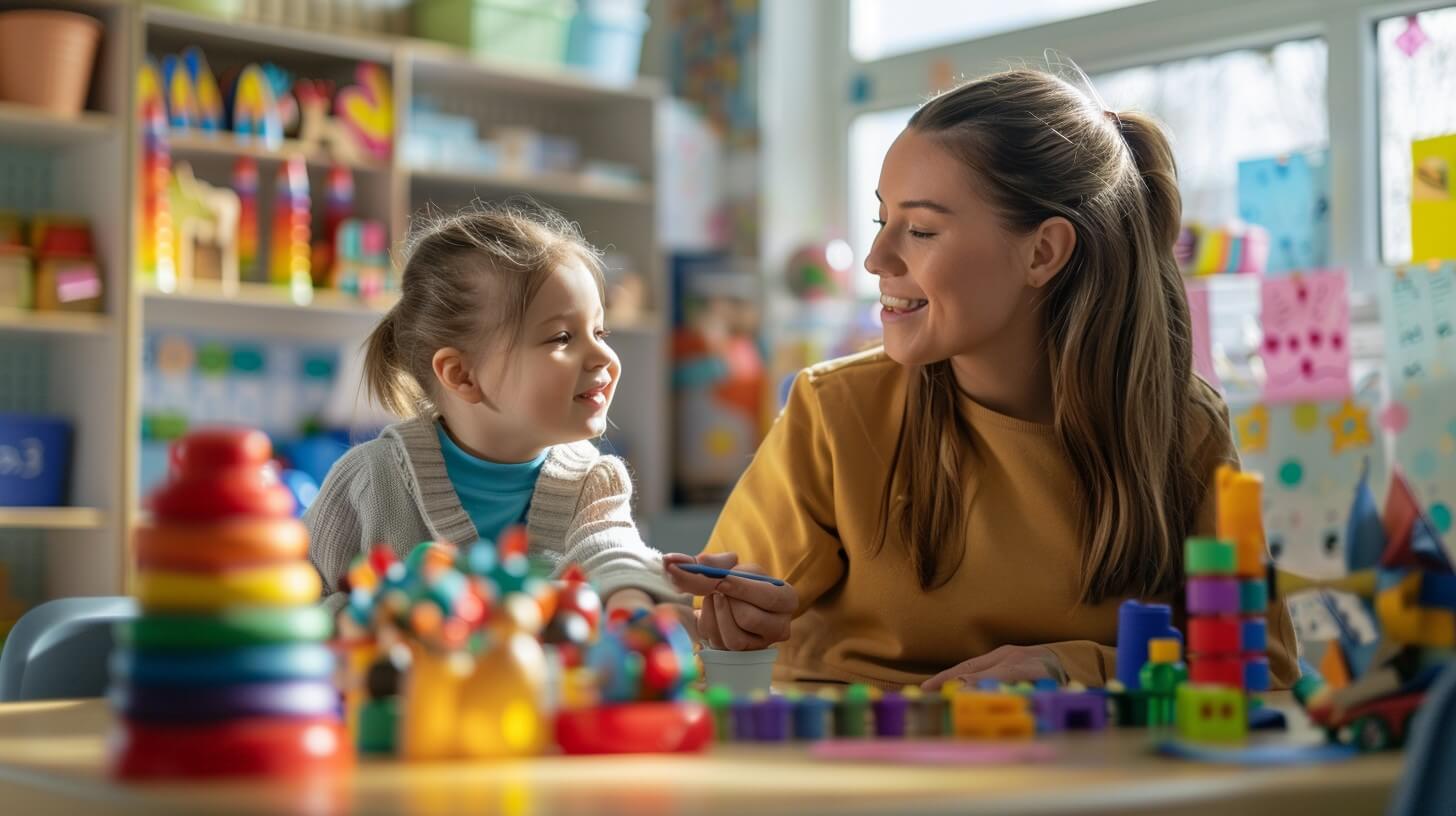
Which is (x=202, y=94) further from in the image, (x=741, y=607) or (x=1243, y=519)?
(x=1243, y=519)

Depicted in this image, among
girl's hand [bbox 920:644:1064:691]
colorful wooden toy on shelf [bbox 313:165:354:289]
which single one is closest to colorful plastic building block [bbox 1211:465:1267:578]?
girl's hand [bbox 920:644:1064:691]

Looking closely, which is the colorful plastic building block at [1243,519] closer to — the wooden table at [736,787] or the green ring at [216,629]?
the wooden table at [736,787]

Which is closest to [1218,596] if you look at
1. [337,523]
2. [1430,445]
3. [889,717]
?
[889,717]

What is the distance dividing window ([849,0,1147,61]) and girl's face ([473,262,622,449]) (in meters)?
2.47

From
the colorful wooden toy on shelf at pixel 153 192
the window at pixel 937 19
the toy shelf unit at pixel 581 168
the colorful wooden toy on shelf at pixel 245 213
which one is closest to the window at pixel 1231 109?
the window at pixel 937 19

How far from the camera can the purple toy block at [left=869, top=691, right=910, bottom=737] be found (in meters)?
0.92

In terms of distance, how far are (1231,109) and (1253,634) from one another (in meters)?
2.84

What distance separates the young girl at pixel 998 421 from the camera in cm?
152

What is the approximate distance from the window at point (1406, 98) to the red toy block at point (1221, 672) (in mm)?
2463

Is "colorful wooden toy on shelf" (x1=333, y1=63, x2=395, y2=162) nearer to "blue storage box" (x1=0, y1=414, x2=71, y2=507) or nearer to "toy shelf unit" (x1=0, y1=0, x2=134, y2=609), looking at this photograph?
"toy shelf unit" (x1=0, y1=0, x2=134, y2=609)

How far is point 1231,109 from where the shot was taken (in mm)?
3557

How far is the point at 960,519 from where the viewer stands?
1.57 m

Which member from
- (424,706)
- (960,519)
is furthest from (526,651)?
(960,519)

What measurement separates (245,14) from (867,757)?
3390mm
